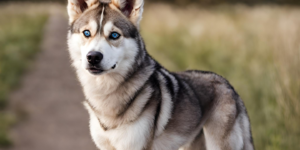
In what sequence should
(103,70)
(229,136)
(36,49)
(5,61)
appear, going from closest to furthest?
1. (103,70)
2. (229,136)
3. (5,61)
4. (36,49)

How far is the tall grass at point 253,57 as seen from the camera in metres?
4.33

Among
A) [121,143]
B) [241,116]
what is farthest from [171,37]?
[121,143]

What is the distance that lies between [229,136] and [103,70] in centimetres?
150

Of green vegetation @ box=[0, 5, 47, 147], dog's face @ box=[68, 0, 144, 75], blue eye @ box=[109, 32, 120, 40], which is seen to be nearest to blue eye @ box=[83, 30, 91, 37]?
dog's face @ box=[68, 0, 144, 75]

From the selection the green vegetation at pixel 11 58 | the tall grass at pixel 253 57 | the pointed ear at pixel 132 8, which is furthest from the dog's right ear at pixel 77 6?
the green vegetation at pixel 11 58

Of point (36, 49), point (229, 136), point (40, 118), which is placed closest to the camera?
point (229, 136)

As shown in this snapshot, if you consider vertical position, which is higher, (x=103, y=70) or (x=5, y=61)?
(x=103, y=70)

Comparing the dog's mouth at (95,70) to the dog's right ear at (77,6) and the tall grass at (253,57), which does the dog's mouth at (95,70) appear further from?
the tall grass at (253,57)

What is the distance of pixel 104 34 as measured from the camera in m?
3.14

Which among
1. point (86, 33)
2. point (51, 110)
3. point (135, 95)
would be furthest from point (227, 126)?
point (51, 110)

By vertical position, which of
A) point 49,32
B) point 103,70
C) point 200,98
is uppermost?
point 103,70

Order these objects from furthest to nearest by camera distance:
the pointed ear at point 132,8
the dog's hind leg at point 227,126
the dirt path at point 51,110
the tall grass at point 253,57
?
the dirt path at point 51,110, the tall grass at point 253,57, the dog's hind leg at point 227,126, the pointed ear at point 132,8

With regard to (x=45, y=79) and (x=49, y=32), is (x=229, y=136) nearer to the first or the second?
(x=45, y=79)

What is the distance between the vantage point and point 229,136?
3.54 m
